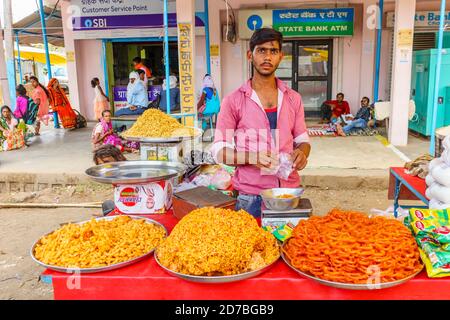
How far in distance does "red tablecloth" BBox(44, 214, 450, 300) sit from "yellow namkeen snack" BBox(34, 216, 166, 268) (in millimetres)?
61

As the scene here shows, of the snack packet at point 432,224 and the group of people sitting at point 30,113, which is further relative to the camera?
the group of people sitting at point 30,113

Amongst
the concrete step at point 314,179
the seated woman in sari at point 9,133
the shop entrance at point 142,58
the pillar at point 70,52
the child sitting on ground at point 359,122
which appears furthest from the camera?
the shop entrance at point 142,58

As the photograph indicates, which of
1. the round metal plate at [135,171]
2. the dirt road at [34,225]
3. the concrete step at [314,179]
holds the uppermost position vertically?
the round metal plate at [135,171]

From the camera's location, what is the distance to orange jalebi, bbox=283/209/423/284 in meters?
1.48

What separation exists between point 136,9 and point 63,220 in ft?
22.8

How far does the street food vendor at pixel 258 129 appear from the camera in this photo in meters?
2.18

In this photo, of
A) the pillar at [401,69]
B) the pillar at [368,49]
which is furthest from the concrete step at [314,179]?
the pillar at [368,49]

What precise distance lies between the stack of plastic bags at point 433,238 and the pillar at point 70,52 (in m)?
10.7

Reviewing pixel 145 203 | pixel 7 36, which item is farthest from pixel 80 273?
pixel 7 36

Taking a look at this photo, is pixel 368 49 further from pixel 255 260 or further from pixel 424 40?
pixel 255 260

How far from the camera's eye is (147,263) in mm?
1719

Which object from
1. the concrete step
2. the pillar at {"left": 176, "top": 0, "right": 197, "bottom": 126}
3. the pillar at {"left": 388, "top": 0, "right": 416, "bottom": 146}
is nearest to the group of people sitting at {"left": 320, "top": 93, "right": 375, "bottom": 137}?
the pillar at {"left": 388, "top": 0, "right": 416, "bottom": 146}

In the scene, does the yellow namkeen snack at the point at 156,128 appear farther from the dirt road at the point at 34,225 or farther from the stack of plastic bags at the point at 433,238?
the stack of plastic bags at the point at 433,238

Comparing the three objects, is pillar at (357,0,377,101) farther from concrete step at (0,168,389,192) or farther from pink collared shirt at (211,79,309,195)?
pink collared shirt at (211,79,309,195)
